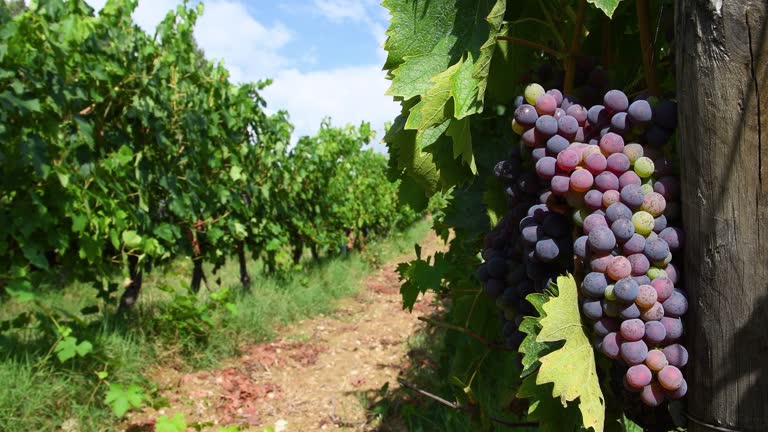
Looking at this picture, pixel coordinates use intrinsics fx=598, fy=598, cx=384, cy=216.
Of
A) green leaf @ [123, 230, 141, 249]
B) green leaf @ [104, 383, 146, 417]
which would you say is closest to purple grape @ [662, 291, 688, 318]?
green leaf @ [104, 383, 146, 417]

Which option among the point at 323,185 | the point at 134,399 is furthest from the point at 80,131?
the point at 323,185

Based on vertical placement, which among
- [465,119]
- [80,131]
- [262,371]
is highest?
[80,131]

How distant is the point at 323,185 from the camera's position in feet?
31.8

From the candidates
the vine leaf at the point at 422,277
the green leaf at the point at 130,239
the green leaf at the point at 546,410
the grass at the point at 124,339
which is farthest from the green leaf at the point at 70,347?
the green leaf at the point at 546,410

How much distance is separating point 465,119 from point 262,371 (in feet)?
14.7

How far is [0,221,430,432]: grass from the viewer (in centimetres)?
363

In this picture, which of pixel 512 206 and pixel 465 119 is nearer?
pixel 465 119

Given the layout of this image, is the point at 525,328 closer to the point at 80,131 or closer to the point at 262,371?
the point at 80,131

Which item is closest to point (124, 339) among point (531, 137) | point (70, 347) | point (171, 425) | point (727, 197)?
point (70, 347)

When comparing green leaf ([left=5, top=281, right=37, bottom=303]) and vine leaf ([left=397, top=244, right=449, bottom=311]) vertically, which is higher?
vine leaf ([left=397, top=244, right=449, bottom=311])

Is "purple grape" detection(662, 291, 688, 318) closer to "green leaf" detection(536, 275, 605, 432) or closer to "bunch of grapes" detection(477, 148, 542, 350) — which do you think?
"green leaf" detection(536, 275, 605, 432)

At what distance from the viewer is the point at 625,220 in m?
0.92

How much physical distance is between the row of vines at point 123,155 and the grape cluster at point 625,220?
3317 mm

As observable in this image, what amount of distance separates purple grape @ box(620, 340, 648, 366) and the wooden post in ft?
0.32
